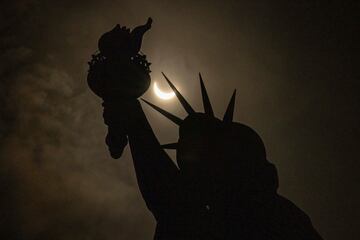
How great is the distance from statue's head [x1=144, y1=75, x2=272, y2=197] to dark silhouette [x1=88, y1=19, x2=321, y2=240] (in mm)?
34

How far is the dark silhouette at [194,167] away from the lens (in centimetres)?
1264

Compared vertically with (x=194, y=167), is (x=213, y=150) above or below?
above

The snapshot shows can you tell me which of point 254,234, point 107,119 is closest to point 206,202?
point 254,234

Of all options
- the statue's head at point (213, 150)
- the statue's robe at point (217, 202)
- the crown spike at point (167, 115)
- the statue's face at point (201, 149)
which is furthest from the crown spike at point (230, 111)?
the crown spike at point (167, 115)

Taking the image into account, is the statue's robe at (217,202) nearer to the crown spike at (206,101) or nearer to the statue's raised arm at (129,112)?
the statue's raised arm at (129,112)

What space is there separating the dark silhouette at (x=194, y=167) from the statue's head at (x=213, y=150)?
34 mm

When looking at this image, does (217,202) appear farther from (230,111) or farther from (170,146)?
(230,111)

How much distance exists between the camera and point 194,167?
13.8 metres

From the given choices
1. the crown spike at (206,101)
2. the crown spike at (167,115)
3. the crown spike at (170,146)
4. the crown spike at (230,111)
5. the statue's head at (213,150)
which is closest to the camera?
the crown spike at (167,115)

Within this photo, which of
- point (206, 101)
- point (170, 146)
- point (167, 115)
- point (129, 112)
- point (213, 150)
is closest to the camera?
point (167, 115)

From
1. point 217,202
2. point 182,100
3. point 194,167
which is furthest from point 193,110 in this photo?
point 217,202

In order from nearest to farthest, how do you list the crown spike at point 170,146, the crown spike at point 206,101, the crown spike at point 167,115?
the crown spike at point 167,115 → the crown spike at point 206,101 → the crown spike at point 170,146

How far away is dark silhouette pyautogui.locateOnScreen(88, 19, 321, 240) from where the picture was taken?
12641mm

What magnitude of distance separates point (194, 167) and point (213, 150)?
2.98 ft
